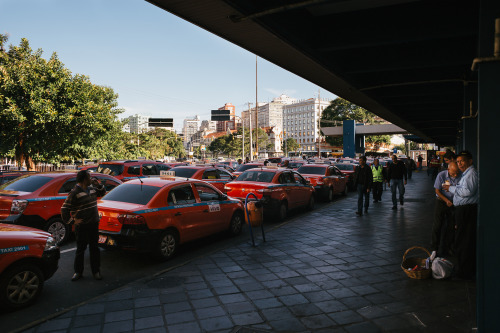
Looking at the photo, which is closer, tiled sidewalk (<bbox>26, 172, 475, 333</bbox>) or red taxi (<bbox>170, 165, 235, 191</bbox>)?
tiled sidewalk (<bbox>26, 172, 475, 333</bbox>)

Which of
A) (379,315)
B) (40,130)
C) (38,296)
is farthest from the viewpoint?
(40,130)

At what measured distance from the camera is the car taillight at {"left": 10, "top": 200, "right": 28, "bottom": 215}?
6.82m

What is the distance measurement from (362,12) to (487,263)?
14.7ft

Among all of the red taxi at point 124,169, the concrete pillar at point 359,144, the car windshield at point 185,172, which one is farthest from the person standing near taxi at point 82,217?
the concrete pillar at point 359,144

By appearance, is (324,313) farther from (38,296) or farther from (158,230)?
(38,296)

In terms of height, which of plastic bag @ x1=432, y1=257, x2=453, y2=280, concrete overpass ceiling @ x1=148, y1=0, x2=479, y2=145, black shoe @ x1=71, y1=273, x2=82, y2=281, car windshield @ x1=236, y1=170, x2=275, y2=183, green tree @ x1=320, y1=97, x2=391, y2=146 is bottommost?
black shoe @ x1=71, y1=273, x2=82, y2=281

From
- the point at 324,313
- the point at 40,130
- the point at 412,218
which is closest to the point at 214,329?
the point at 324,313

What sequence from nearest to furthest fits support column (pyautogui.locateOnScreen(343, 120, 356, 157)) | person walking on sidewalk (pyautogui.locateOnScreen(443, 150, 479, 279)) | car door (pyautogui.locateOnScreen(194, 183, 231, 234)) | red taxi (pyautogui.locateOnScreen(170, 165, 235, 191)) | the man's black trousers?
person walking on sidewalk (pyautogui.locateOnScreen(443, 150, 479, 279))
the man's black trousers
car door (pyautogui.locateOnScreen(194, 183, 231, 234))
red taxi (pyautogui.locateOnScreen(170, 165, 235, 191))
support column (pyautogui.locateOnScreen(343, 120, 356, 157))

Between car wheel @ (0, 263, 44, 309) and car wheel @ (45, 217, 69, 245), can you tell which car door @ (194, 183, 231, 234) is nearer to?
car wheel @ (45, 217, 69, 245)

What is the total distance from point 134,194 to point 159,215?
2.68 feet

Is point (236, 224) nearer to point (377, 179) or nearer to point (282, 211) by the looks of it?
point (282, 211)

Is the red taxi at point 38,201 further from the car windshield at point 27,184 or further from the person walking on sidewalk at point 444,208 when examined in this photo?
the person walking on sidewalk at point 444,208

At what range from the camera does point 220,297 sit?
16.0 feet

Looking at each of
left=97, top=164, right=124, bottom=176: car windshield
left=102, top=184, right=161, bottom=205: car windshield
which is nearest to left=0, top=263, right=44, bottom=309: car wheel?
left=102, top=184, right=161, bottom=205: car windshield
